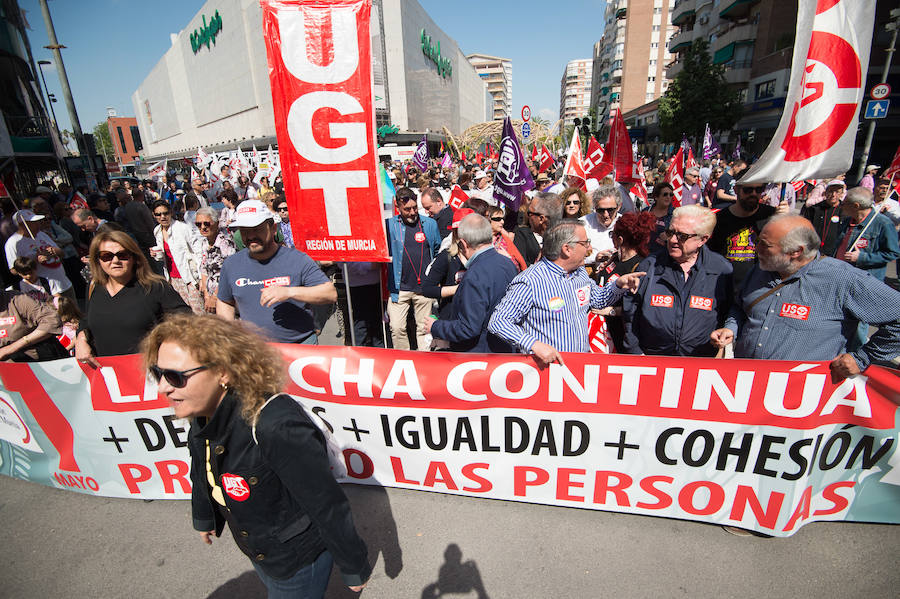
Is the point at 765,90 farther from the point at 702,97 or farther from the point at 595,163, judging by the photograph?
the point at 595,163

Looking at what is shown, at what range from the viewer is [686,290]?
10.1ft

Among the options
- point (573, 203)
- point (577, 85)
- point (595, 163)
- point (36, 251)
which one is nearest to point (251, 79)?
point (36, 251)

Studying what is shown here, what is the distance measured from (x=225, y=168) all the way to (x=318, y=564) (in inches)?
739

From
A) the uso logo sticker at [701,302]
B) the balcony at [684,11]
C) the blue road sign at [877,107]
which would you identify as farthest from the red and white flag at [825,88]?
the balcony at [684,11]

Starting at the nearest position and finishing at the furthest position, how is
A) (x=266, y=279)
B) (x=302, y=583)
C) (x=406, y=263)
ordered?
(x=302, y=583), (x=266, y=279), (x=406, y=263)

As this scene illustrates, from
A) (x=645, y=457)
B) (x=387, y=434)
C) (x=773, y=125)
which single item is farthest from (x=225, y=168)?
(x=773, y=125)

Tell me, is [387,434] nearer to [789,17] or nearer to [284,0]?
[284,0]

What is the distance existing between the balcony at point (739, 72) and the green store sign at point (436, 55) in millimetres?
37050

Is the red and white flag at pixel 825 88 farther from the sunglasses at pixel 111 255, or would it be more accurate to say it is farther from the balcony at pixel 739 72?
the balcony at pixel 739 72

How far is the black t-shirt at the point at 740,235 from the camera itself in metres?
4.07

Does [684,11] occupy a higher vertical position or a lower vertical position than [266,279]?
higher

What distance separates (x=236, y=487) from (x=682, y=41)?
5965cm

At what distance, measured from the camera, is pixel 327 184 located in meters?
3.02

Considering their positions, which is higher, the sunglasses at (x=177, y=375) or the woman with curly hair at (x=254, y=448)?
the sunglasses at (x=177, y=375)
